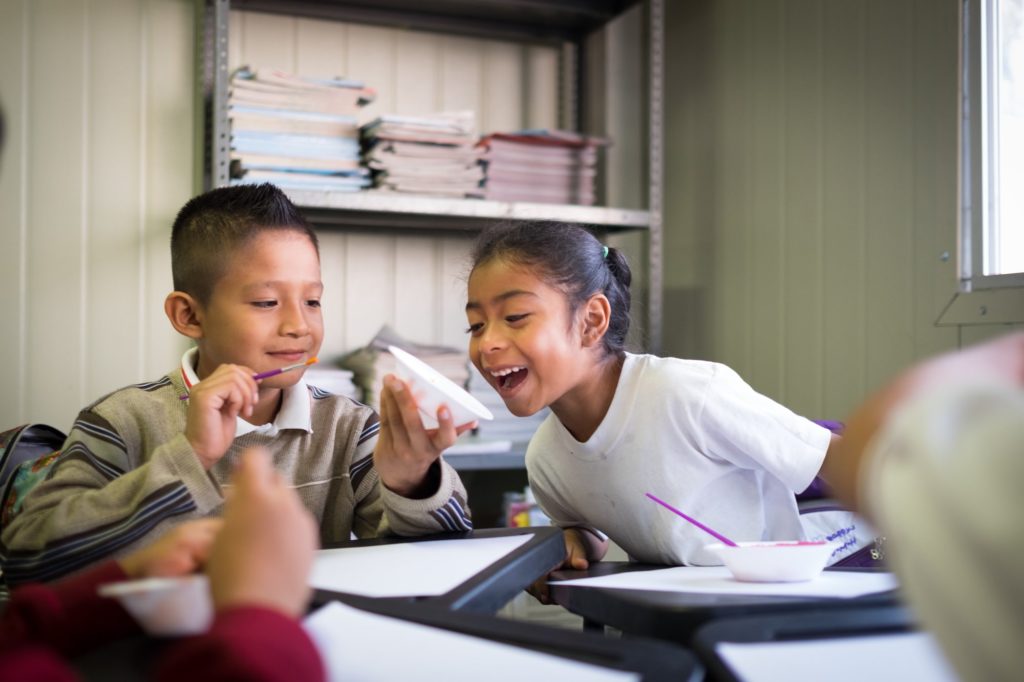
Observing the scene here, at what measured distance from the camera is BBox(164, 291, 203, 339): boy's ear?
143cm

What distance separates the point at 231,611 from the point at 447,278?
2.29 metres

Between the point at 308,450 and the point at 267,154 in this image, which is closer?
the point at 308,450

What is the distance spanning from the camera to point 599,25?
2850mm

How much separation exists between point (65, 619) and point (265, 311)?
75 cm

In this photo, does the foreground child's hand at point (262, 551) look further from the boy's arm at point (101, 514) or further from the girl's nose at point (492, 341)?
the girl's nose at point (492, 341)

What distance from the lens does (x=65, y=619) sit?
66 centimetres

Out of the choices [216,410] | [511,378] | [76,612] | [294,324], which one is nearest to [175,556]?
[76,612]

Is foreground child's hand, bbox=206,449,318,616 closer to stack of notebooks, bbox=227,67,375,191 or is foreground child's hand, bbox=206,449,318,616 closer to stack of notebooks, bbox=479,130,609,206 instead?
stack of notebooks, bbox=227,67,375,191

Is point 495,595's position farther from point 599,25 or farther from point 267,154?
point 599,25

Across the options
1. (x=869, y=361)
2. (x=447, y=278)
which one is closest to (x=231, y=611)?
(x=869, y=361)

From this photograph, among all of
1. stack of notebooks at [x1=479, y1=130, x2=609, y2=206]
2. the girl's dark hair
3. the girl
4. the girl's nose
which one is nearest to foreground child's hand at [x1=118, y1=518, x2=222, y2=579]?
the girl

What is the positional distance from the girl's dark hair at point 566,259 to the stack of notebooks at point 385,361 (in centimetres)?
70

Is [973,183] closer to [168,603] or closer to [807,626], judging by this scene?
[807,626]

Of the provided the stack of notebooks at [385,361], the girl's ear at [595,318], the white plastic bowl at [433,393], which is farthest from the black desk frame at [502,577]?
the stack of notebooks at [385,361]
